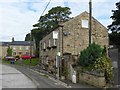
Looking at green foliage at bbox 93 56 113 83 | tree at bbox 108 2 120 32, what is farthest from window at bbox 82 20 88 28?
green foliage at bbox 93 56 113 83

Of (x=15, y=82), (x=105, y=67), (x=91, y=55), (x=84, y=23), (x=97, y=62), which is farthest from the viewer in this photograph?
(x=84, y=23)

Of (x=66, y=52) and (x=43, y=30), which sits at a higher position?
(x=43, y=30)

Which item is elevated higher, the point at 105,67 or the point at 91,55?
the point at 91,55

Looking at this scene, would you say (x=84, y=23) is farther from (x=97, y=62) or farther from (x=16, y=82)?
(x=97, y=62)

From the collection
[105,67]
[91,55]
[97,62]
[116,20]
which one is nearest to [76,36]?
[91,55]

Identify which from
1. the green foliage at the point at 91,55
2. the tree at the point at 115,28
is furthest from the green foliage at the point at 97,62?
the tree at the point at 115,28

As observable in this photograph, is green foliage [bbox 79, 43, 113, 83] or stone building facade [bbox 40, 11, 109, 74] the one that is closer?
green foliage [bbox 79, 43, 113, 83]

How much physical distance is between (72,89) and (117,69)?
4.18 meters

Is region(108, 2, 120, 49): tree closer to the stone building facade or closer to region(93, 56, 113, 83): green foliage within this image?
the stone building facade

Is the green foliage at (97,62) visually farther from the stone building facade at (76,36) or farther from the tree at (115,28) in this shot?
the tree at (115,28)

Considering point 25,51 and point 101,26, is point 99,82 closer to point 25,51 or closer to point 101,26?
point 101,26

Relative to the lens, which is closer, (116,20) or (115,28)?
(116,20)

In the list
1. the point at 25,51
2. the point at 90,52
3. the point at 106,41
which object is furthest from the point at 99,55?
the point at 25,51

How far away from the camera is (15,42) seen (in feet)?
410
